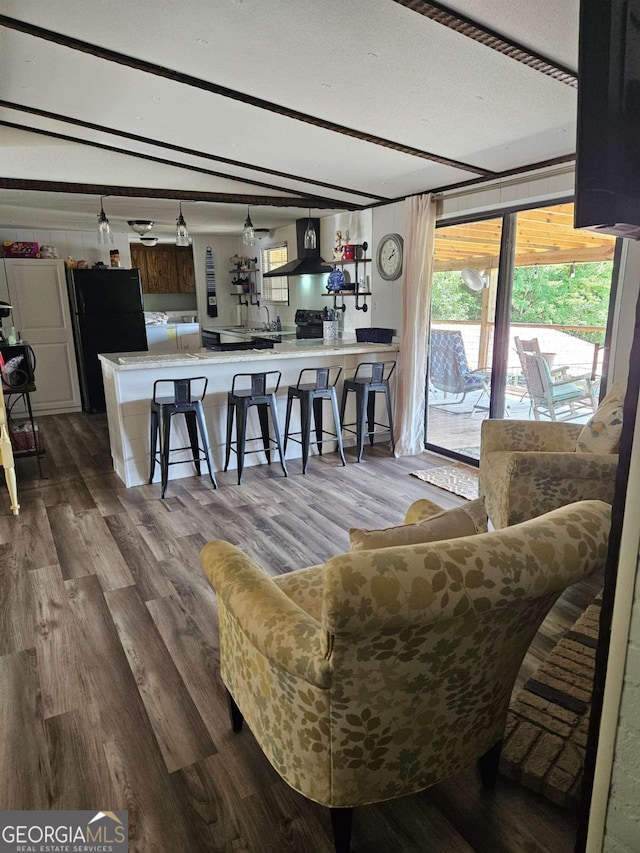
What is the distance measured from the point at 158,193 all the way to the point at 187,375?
1.97 metres

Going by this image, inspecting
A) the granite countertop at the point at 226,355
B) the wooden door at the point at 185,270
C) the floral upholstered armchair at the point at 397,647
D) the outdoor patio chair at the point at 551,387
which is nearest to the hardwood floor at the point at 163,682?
the floral upholstered armchair at the point at 397,647

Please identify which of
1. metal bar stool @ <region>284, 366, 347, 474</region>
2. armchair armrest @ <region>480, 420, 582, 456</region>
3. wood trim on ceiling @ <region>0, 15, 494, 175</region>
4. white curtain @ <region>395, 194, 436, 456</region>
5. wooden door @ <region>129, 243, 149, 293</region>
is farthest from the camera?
wooden door @ <region>129, 243, 149, 293</region>

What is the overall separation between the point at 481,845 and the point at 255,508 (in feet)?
8.24

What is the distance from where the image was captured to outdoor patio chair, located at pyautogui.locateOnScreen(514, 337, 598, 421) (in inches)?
150

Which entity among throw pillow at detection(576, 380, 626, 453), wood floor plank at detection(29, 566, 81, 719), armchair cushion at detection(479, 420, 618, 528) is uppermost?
throw pillow at detection(576, 380, 626, 453)

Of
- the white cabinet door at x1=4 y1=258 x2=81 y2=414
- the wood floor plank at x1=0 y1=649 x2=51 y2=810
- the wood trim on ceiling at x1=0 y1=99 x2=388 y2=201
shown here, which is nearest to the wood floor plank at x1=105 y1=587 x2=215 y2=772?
the wood floor plank at x1=0 y1=649 x2=51 y2=810

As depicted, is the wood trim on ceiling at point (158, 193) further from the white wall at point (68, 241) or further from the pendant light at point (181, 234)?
the white wall at point (68, 241)

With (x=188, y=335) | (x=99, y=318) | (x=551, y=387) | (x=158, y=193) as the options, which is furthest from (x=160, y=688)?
(x=188, y=335)

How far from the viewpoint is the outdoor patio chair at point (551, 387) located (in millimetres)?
3811

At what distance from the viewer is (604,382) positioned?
134 inches

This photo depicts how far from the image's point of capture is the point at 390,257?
503 cm

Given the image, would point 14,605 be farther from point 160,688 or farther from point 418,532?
point 418,532

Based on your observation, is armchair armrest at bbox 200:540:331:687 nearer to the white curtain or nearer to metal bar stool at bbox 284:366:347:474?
metal bar stool at bbox 284:366:347:474

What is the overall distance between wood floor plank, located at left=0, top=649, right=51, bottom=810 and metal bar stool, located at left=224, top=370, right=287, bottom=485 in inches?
86.9
